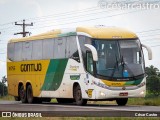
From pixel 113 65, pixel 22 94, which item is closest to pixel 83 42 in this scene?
pixel 113 65

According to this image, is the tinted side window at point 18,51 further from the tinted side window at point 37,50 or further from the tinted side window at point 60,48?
the tinted side window at point 60,48

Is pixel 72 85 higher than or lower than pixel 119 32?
lower

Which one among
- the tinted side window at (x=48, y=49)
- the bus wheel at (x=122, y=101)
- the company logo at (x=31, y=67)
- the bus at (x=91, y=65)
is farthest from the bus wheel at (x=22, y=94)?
the bus wheel at (x=122, y=101)

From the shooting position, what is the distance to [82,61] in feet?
96.7

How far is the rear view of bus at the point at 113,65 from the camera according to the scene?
28562 mm

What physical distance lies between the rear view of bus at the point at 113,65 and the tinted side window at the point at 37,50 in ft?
17.4

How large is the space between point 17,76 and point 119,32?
31.5 feet

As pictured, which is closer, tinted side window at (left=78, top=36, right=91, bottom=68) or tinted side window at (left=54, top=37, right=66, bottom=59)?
tinted side window at (left=78, top=36, right=91, bottom=68)

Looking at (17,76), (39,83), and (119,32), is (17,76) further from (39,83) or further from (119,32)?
(119,32)

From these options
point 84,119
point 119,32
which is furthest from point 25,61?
point 84,119

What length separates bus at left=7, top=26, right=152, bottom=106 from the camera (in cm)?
2867

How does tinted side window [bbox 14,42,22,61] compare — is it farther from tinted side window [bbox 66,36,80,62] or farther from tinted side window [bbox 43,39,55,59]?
tinted side window [bbox 66,36,80,62]

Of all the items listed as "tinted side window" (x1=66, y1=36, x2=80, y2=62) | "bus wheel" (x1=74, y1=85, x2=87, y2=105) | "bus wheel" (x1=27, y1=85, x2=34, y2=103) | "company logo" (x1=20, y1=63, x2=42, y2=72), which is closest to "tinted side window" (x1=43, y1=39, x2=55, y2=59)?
"company logo" (x1=20, y1=63, x2=42, y2=72)

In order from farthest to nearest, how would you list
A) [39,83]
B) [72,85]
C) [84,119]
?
1. [39,83]
2. [72,85]
3. [84,119]
